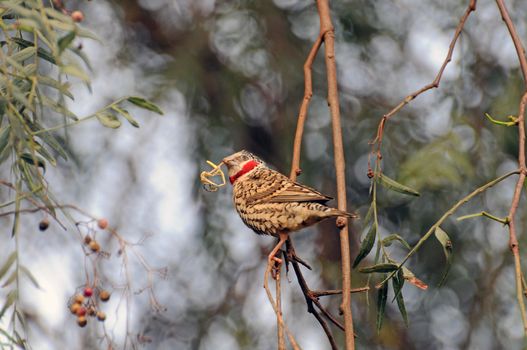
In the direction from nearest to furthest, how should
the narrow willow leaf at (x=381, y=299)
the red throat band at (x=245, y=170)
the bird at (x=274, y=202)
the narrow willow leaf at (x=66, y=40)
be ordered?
the narrow willow leaf at (x=66, y=40) → the narrow willow leaf at (x=381, y=299) → the bird at (x=274, y=202) → the red throat band at (x=245, y=170)

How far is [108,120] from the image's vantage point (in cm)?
249

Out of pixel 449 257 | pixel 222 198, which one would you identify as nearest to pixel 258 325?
pixel 222 198

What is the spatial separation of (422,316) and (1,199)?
Answer: 287 centimetres

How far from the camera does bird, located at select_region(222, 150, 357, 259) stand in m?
3.92

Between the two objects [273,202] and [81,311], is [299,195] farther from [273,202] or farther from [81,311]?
[81,311]

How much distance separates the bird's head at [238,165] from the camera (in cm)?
472

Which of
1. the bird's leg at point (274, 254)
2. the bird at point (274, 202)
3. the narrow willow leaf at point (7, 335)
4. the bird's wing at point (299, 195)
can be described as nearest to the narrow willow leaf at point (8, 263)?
the narrow willow leaf at point (7, 335)

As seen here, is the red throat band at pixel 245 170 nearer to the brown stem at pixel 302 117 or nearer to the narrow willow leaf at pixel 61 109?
the brown stem at pixel 302 117

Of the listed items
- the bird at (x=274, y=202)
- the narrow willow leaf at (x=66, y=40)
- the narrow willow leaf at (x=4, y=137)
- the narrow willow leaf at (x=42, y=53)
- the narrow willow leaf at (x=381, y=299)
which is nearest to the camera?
the narrow willow leaf at (x=66, y=40)

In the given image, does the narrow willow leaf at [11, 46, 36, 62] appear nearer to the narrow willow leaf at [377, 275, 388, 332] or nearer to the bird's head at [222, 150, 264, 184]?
the narrow willow leaf at [377, 275, 388, 332]

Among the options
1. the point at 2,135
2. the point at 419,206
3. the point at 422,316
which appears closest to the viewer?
the point at 2,135

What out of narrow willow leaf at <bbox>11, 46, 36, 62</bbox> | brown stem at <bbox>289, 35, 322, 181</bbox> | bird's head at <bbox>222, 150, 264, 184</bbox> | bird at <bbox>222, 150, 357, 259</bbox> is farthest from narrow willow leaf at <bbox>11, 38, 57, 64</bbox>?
bird's head at <bbox>222, 150, 264, 184</bbox>

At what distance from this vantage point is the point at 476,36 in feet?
19.8

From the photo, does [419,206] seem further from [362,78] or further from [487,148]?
[362,78]
